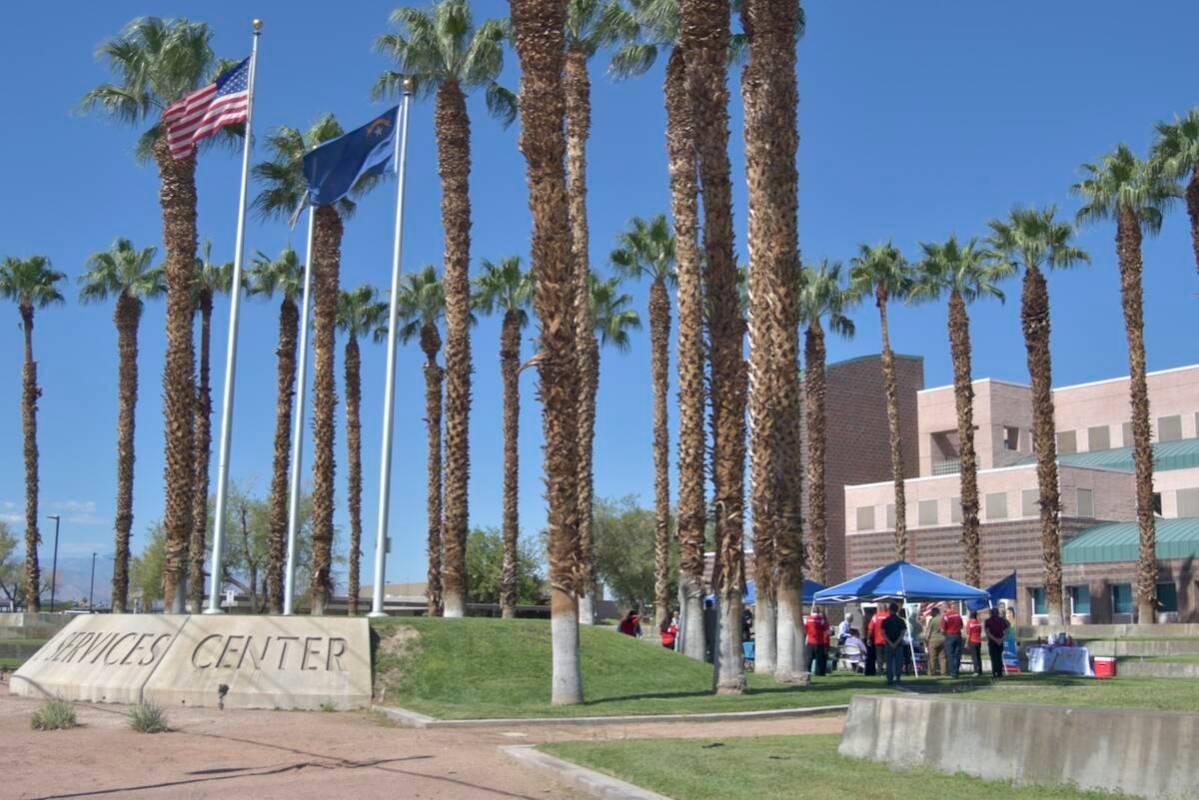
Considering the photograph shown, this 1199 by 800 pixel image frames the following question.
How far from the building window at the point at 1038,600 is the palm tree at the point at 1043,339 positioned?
430 inches

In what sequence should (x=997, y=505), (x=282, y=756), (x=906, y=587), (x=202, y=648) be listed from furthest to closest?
(x=997, y=505)
(x=906, y=587)
(x=202, y=648)
(x=282, y=756)

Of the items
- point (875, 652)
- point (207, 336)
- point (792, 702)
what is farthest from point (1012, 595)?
point (207, 336)

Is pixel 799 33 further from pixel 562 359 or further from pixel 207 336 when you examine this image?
pixel 207 336

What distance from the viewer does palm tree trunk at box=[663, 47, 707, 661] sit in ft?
80.9

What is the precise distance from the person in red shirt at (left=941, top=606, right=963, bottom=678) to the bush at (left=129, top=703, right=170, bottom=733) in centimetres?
1616

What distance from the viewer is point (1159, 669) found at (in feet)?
88.7

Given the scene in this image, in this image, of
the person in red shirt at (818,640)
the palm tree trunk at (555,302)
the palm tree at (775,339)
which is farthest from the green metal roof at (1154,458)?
the palm tree trunk at (555,302)

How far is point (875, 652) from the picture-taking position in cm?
2617

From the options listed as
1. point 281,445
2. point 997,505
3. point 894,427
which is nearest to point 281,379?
point 281,445

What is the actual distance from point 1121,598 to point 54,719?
44079 millimetres

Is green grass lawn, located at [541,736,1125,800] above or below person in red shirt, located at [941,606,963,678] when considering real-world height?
below

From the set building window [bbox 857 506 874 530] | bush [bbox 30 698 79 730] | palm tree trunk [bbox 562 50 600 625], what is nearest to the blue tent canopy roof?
palm tree trunk [bbox 562 50 600 625]

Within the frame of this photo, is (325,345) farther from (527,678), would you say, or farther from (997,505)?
(997,505)

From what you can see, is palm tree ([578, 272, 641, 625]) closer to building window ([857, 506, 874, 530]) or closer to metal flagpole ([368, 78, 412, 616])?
metal flagpole ([368, 78, 412, 616])
